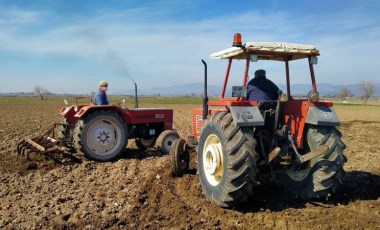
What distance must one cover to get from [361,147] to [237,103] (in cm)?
696

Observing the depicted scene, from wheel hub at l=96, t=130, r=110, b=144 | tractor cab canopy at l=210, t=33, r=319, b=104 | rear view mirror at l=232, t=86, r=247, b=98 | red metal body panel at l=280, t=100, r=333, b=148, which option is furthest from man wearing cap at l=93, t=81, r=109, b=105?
red metal body panel at l=280, t=100, r=333, b=148

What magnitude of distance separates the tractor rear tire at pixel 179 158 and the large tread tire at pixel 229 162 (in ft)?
4.43

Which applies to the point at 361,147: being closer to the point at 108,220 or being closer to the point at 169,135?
the point at 169,135

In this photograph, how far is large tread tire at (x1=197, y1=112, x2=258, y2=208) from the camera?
183 inches

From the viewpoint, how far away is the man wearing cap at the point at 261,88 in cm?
551

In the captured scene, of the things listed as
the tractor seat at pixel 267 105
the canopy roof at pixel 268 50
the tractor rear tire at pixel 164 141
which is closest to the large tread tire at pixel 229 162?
the tractor seat at pixel 267 105

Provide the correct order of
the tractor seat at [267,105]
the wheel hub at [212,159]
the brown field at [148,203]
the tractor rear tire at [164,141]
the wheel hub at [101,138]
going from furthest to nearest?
1. the tractor rear tire at [164,141]
2. the wheel hub at [101,138]
3. the tractor seat at [267,105]
4. the wheel hub at [212,159]
5. the brown field at [148,203]

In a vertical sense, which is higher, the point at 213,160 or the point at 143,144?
the point at 213,160

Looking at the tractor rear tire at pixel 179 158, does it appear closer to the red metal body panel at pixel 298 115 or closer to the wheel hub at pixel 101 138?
the red metal body panel at pixel 298 115

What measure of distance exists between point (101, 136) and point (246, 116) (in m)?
4.54

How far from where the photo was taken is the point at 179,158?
6.80 m

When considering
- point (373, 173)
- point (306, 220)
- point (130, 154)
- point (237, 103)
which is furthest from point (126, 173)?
point (373, 173)

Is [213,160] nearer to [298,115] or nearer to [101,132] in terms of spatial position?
[298,115]

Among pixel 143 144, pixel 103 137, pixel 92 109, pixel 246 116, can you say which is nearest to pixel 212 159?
pixel 246 116
